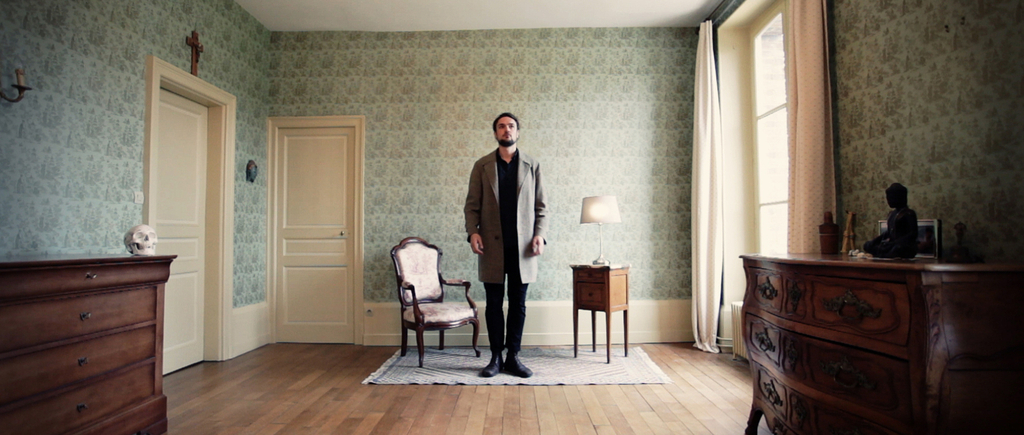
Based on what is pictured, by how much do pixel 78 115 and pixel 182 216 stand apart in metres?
1.12

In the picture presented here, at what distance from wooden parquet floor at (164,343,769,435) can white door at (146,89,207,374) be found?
244 mm

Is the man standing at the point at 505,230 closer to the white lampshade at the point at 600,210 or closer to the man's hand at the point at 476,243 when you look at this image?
the man's hand at the point at 476,243

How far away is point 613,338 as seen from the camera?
4375 mm

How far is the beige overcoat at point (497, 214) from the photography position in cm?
331

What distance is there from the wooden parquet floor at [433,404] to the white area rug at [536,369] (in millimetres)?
90

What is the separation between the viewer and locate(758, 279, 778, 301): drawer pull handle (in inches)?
79.9

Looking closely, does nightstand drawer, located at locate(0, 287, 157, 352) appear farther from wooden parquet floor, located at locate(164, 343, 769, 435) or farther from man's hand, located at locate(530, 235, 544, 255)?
man's hand, located at locate(530, 235, 544, 255)

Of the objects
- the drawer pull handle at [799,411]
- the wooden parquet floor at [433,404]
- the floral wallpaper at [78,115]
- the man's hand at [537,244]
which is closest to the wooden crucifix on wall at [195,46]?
the floral wallpaper at [78,115]

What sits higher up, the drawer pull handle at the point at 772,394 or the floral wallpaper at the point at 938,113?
the floral wallpaper at the point at 938,113

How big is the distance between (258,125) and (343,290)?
1619 mm

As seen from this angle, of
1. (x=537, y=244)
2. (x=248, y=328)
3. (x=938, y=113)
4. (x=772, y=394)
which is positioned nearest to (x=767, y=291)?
(x=772, y=394)

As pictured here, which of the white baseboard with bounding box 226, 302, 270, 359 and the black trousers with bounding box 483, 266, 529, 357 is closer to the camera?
the black trousers with bounding box 483, 266, 529, 357

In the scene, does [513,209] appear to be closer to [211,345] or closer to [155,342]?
[155,342]

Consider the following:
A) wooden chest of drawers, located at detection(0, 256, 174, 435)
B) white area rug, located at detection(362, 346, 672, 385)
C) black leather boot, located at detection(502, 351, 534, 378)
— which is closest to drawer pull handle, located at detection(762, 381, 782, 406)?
white area rug, located at detection(362, 346, 672, 385)
